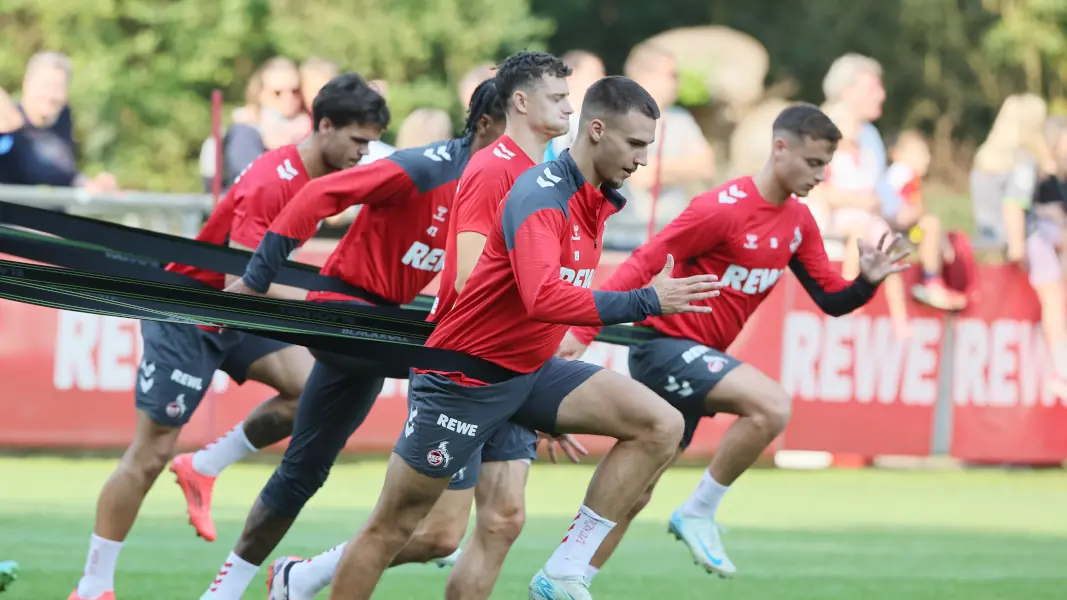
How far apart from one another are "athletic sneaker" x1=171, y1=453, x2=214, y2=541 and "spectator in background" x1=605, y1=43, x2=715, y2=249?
5.37m

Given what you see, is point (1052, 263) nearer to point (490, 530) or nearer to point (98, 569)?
point (490, 530)

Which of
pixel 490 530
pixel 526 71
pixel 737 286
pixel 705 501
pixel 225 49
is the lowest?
pixel 705 501

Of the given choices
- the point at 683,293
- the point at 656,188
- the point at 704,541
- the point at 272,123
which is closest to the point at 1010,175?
the point at 656,188

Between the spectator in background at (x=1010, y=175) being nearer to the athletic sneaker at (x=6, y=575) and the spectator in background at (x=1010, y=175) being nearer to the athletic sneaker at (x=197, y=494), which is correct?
the athletic sneaker at (x=197, y=494)

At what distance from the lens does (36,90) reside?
1291 cm

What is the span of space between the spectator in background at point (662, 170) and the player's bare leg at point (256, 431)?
5302 mm

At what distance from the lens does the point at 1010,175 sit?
14.9 meters

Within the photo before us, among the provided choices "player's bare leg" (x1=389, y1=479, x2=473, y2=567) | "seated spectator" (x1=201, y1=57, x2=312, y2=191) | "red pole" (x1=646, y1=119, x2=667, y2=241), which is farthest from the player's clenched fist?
"seated spectator" (x1=201, y1=57, x2=312, y2=191)

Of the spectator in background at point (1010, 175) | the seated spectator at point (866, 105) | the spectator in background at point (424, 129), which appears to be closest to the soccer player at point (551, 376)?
the spectator in background at point (424, 129)

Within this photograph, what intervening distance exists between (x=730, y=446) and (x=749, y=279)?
863 mm

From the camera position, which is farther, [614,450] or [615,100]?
[614,450]

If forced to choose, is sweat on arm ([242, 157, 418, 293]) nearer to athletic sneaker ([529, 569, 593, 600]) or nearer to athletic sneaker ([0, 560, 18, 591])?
athletic sneaker ([0, 560, 18, 591])

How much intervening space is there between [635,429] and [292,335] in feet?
4.43

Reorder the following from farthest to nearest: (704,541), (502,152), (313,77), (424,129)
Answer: (424,129), (313,77), (704,541), (502,152)
